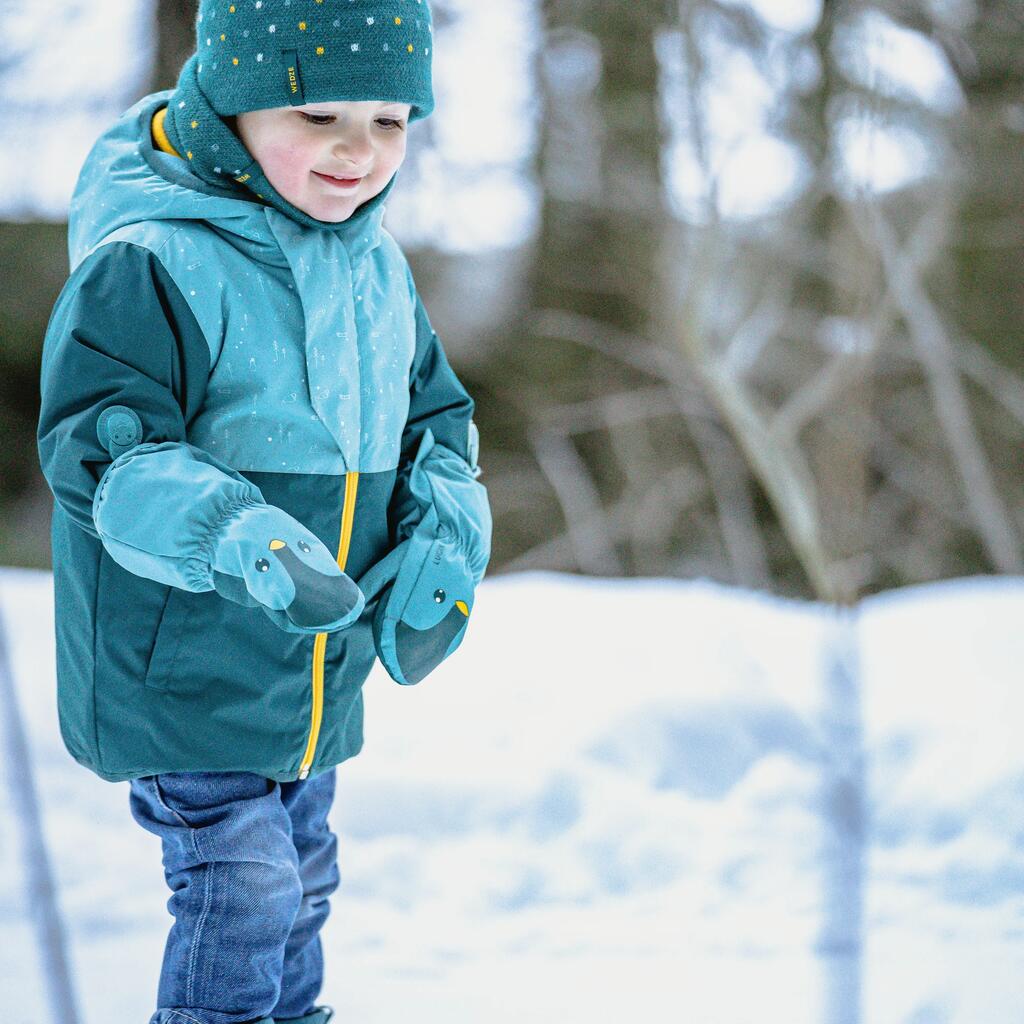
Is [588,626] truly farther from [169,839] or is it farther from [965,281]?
[965,281]

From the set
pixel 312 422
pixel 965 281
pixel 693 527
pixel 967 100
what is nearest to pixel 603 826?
pixel 312 422

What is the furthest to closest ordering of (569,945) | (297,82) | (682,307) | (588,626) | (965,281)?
(965,281), (682,307), (588,626), (569,945), (297,82)

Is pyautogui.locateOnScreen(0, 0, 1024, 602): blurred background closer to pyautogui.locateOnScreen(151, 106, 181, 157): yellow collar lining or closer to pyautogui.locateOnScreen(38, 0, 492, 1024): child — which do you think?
pyautogui.locateOnScreen(38, 0, 492, 1024): child

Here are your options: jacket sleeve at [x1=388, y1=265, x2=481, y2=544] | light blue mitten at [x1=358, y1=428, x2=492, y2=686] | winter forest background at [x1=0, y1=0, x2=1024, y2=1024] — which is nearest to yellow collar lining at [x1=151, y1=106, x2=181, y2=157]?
jacket sleeve at [x1=388, y1=265, x2=481, y2=544]

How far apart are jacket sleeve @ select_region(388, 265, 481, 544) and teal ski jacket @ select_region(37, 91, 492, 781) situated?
0.04 metres

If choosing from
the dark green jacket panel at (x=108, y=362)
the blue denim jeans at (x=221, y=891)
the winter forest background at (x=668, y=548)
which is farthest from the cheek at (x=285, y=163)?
the winter forest background at (x=668, y=548)

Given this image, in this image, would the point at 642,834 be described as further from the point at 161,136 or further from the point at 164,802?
the point at 161,136

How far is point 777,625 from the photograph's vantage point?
2.42m

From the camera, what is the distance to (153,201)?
1.02 metres

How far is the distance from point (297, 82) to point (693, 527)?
11.4 feet

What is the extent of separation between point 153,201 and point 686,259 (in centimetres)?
245

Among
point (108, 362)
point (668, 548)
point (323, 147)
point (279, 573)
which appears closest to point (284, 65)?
point (323, 147)

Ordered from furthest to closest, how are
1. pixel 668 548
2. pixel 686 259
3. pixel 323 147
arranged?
pixel 668 548 < pixel 686 259 < pixel 323 147

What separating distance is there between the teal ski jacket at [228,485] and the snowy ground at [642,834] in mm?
513
